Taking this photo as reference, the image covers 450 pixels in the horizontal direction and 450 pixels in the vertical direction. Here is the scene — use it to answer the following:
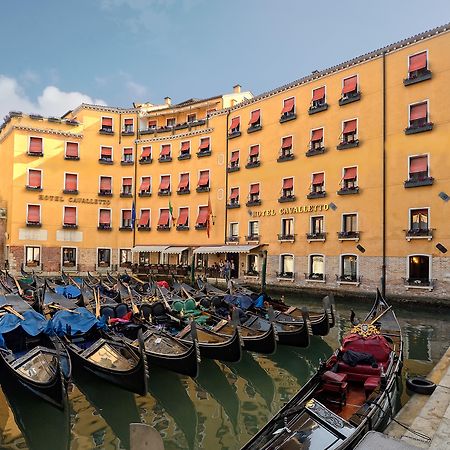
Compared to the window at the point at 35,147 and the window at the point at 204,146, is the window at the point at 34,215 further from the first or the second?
the window at the point at 204,146

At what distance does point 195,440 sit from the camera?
5.80 meters

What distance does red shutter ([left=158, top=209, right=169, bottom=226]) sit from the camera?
2558 centimetres

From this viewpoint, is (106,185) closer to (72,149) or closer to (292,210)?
(72,149)

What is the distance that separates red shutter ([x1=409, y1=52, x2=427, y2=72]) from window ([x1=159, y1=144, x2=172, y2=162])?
551 inches

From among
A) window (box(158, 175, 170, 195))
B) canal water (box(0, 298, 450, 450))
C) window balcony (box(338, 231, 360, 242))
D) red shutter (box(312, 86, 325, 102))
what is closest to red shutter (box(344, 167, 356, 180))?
window balcony (box(338, 231, 360, 242))

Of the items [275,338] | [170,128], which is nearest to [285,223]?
[170,128]

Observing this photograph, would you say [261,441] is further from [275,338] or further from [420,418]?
[275,338]

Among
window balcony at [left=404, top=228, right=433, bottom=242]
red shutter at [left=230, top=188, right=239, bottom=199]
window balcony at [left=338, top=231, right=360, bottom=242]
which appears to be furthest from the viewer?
red shutter at [left=230, top=188, right=239, bottom=199]

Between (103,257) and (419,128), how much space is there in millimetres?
18759

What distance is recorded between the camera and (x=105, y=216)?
26859mm

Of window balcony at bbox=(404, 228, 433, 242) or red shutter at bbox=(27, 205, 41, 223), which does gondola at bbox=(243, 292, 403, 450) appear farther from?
red shutter at bbox=(27, 205, 41, 223)

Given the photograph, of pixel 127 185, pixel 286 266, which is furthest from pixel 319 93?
pixel 127 185

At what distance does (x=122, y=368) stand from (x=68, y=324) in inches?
77.3

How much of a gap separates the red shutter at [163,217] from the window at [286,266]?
26.6 ft
